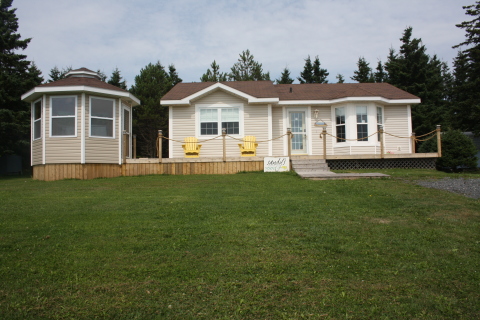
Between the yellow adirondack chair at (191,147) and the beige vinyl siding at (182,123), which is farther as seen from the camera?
the beige vinyl siding at (182,123)

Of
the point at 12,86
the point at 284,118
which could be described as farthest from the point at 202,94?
the point at 12,86

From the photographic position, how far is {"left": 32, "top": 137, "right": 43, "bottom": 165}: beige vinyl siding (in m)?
14.1

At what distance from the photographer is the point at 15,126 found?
58.4 ft

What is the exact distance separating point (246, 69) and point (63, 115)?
2454 centimetres

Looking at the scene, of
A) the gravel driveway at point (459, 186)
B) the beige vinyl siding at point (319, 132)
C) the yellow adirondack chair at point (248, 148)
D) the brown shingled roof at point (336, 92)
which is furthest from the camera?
the beige vinyl siding at point (319, 132)

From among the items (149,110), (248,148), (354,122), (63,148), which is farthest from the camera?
(149,110)

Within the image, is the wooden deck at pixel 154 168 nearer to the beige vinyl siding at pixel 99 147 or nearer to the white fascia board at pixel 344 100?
the beige vinyl siding at pixel 99 147

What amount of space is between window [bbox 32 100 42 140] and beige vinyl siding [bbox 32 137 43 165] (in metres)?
0.26

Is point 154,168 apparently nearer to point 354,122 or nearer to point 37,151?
point 37,151

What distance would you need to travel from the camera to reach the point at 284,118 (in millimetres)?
17156

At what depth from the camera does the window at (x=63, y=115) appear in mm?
14055

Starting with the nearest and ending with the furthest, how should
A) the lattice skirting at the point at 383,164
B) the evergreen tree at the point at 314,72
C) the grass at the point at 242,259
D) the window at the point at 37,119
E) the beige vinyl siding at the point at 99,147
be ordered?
the grass at the point at 242,259 → the beige vinyl siding at the point at 99,147 → the window at the point at 37,119 → the lattice skirting at the point at 383,164 → the evergreen tree at the point at 314,72

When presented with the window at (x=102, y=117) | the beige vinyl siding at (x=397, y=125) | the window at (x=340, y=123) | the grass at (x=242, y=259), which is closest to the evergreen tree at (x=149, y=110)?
the window at (x=102, y=117)

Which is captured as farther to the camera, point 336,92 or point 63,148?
point 336,92
